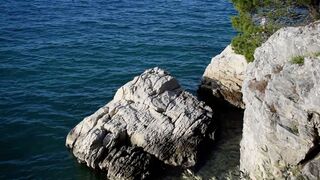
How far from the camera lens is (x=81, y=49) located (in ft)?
154

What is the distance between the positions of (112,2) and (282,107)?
44.4m

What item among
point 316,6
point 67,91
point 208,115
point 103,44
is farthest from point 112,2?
point 316,6

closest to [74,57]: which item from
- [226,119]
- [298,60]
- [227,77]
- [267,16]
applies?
[227,77]

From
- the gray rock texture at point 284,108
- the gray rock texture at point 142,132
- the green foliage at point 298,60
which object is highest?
the green foliage at point 298,60

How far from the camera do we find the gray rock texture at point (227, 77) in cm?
3528

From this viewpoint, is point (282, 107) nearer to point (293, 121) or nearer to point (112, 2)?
point (293, 121)

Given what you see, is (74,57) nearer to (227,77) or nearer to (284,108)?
(227,77)

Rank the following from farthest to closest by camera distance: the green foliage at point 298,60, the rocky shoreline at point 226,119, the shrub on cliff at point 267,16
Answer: the shrub on cliff at point 267,16 → the green foliage at point 298,60 → the rocky shoreline at point 226,119

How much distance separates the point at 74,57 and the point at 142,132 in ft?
60.1

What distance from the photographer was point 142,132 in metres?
29.2

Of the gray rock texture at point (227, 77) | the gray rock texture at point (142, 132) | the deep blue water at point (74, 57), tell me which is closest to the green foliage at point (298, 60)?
the gray rock texture at point (142, 132)

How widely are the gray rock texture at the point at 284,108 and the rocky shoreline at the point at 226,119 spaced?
0.04m

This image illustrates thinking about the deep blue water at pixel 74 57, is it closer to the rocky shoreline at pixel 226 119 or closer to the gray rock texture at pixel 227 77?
the rocky shoreline at pixel 226 119

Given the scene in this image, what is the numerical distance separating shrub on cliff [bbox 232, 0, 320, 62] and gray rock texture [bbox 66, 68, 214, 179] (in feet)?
18.3
